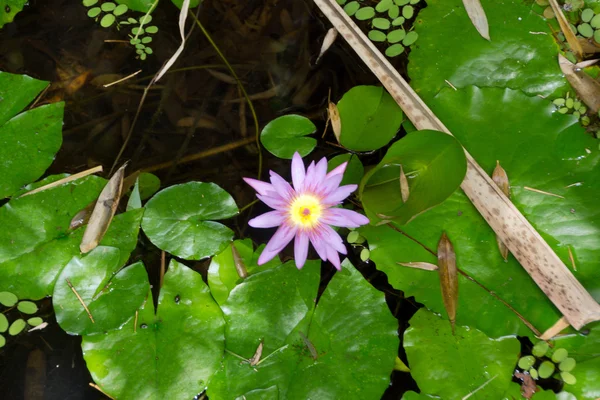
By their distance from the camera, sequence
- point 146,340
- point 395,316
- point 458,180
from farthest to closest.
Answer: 1. point 395,316
2. point 146,340
3. point 458,180

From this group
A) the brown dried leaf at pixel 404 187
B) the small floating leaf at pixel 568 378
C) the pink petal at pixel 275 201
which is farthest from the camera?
the small floating leaf at pixel 568 378

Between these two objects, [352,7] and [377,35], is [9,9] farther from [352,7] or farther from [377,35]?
[377,35]

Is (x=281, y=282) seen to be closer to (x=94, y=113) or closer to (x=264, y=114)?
(x=264, y=114)

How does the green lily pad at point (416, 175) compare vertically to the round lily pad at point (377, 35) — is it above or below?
below

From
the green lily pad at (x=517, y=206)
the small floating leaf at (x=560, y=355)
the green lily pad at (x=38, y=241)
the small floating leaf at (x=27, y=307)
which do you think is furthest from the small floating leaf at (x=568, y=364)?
the small floating leaf at (x=27, y=307)

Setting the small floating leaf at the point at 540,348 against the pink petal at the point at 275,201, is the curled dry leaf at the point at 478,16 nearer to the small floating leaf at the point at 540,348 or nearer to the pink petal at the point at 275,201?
the pink petal at the point at 275,201

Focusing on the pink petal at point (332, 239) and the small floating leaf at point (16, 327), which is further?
the small floating leaf at point (16, 327)

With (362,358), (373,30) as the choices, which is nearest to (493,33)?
(373,30)
